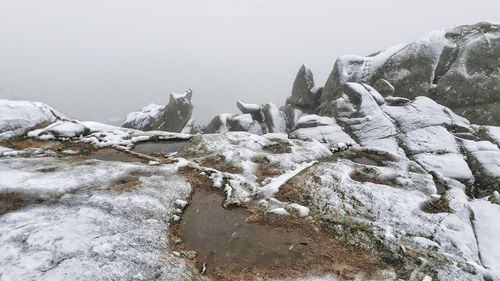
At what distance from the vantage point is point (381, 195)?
Answer: 19.4m

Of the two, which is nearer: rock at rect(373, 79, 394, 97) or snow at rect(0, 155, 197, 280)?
snow at rect(0, 155, 197, 280)

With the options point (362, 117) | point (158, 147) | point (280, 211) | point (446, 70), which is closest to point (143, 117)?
point (158, 147)

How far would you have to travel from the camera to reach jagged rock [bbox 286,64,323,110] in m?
53.8

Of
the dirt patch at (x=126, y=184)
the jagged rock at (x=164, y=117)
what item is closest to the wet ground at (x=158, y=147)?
the dirt patch at (x=126, y=184)

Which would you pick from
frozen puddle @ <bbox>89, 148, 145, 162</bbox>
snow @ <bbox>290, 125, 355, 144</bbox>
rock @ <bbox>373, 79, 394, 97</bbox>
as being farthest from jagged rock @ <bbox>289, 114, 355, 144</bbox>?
frozen puddle @ <bbox>89, 148, 145, 162</bbox>

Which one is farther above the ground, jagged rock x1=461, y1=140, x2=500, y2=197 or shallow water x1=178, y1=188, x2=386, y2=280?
shallow water x1=178, y1=188, x2=386, y2=280

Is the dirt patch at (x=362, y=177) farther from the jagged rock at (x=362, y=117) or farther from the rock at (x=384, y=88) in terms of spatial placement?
the rock at (x=384, y=88)

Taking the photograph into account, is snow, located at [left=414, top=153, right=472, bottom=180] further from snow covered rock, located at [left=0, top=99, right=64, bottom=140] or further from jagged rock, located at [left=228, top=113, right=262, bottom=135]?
snow covered rock, located at [left=0, top=99, right=64, bottom=140]

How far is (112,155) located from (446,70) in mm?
43830

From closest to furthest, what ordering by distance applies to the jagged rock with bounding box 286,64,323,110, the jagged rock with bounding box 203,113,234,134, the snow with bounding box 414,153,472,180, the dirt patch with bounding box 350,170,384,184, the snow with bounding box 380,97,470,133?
the dirt patch with bounding box 350,170,384,184, the snow with bounding box 414,153,472,180, the snow with bounding box 380,97,470,133, the jagged rock with bounding box 203,113,234,134, the jagged rock with bounding box 286,64,323,110

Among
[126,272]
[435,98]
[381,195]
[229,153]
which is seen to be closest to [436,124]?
[435,98]

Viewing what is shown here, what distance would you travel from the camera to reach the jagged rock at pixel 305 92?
5375 centimetres

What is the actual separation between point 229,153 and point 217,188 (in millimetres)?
5079

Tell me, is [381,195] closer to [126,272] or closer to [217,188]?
[217,188]
